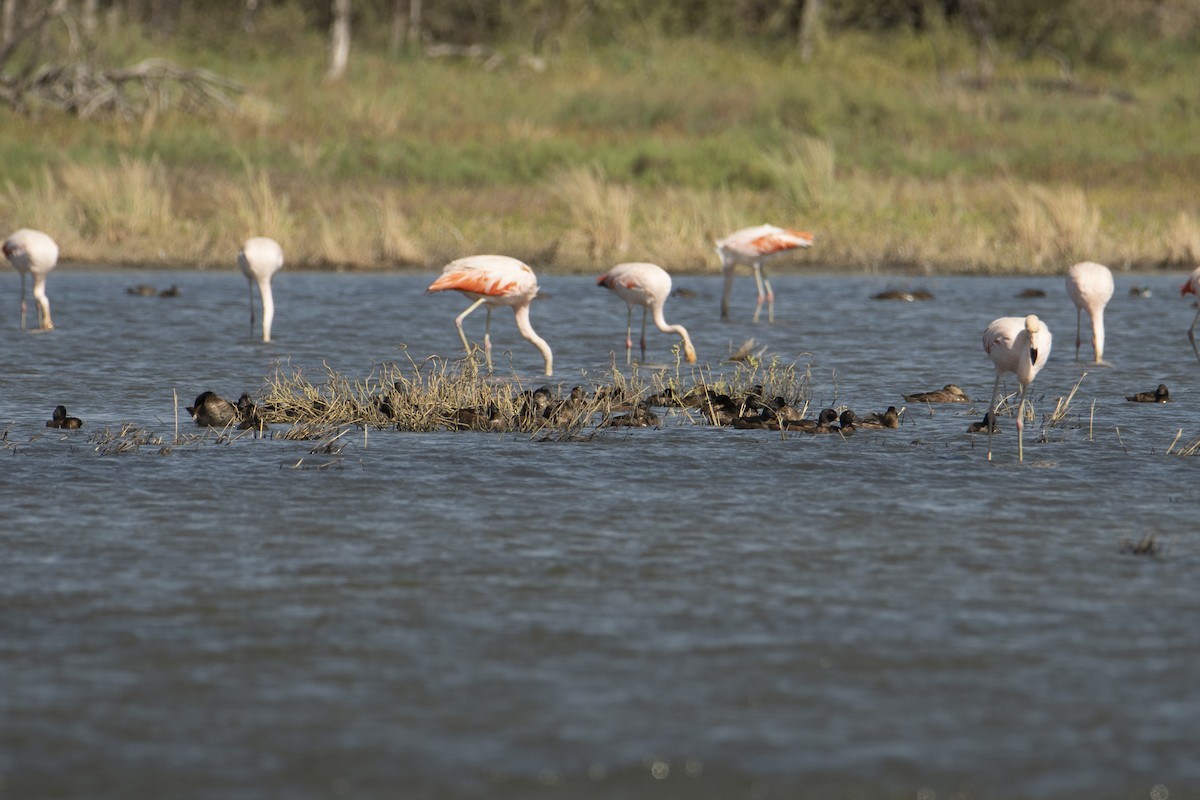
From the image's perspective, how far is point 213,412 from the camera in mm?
10555

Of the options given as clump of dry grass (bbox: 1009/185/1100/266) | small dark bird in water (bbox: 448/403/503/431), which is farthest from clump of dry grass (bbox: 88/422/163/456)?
clump of dry grass (bbox: 1009/185/1100/266)

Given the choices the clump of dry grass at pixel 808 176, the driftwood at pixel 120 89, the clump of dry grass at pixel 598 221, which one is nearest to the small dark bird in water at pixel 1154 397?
the clump of dry grass at pixel 598 221

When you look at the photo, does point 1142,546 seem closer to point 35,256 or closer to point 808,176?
point 35,256

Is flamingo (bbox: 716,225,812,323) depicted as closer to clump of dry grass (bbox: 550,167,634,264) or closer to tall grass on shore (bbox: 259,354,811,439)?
tall grass on shore (bbox: 259,354,811,439)

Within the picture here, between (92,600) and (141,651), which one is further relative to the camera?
(92,600)

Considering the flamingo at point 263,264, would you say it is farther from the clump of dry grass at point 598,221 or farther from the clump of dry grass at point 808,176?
the clump of dry grass at point 808,176

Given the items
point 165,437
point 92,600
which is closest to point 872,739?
point 92,600

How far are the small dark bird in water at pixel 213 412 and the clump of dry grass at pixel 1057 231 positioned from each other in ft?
46.6

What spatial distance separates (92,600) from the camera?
656 cm

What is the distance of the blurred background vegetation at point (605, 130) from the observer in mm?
22797

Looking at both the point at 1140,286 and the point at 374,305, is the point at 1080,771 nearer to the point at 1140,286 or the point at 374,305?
the point at 374,305

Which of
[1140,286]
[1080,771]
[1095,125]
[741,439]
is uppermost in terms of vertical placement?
[1095,125]

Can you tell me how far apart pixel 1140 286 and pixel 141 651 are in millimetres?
16835

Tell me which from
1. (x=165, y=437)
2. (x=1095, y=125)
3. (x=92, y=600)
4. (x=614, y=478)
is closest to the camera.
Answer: (x=92, y=600)
